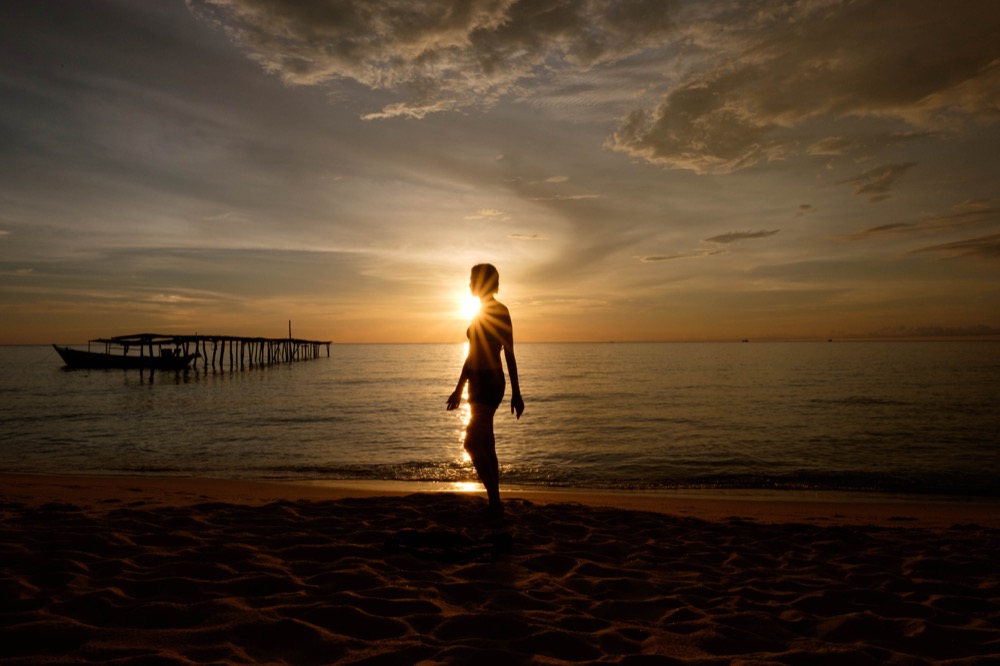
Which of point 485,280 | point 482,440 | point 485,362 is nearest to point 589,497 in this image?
point 482,440

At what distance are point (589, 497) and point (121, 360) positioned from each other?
223 feet

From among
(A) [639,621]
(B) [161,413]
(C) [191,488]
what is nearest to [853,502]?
(A) [639,621]

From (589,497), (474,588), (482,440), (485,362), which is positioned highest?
(485,362)

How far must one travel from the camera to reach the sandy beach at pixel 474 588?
281 centimetres

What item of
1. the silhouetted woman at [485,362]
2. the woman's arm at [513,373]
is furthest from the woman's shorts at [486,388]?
the woman's arm at [513,373]

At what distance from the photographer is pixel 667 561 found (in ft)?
15.1

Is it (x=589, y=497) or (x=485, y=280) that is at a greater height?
(x=485, y=280)

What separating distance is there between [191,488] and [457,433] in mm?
10199

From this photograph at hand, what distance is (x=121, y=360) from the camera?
201ft

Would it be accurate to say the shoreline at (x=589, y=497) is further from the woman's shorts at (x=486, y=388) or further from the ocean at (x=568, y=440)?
the woman's shorts at (x=486, y=388)

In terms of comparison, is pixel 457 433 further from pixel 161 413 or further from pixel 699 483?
pixel 161 413

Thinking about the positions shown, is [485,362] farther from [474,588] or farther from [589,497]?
[589,497]

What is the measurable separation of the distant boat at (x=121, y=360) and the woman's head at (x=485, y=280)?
5995 centimetres

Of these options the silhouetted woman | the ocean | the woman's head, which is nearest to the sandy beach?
the silhouetted woman
